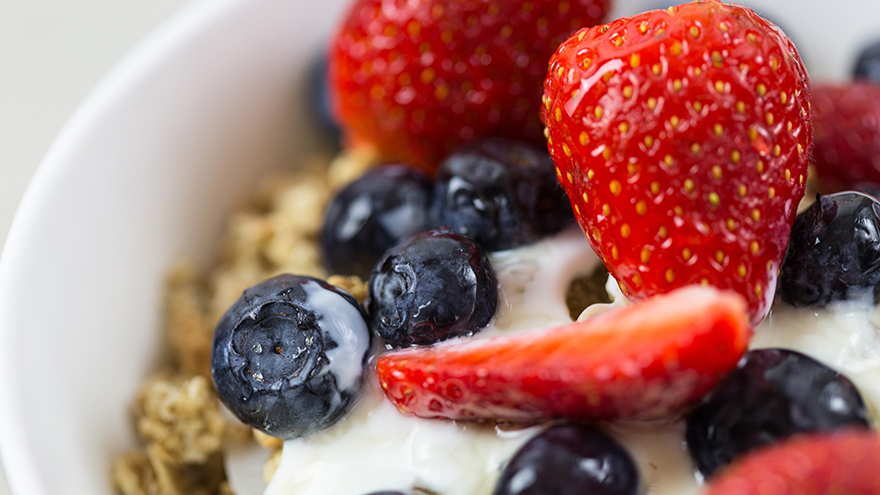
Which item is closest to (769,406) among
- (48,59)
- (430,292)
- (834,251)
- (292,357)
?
(834,251)

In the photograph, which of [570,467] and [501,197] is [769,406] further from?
[501,197]

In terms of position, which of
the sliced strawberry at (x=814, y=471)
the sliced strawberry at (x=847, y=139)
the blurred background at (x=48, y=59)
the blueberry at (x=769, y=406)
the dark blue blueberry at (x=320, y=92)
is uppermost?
the blurred background at (x=48, y=59)

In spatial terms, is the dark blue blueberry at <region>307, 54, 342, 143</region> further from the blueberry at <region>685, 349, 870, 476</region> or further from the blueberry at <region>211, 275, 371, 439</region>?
the blueberry at <region>685, 349, 870, 476</region>

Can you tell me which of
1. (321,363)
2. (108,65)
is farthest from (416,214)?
(108,65)

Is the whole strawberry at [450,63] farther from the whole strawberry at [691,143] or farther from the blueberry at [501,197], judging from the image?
the whole strawberry at [691,143]

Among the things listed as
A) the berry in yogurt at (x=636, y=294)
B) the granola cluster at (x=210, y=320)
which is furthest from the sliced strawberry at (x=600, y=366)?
the granola cluster at (x=210, y=320)

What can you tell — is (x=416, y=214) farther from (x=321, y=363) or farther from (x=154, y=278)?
(x=154, y=278)
